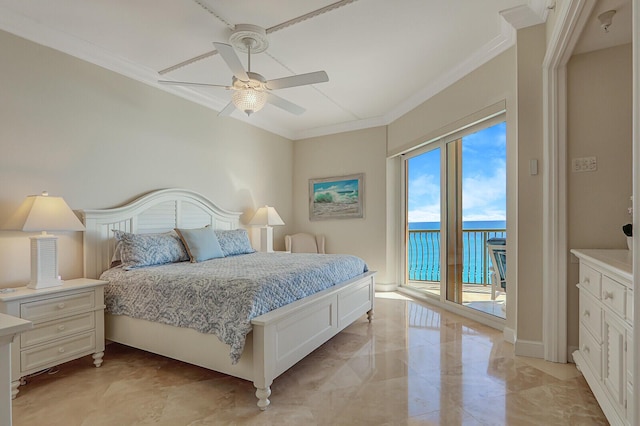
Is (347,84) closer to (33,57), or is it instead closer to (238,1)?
(238,1)

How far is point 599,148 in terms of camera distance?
7.98 feet

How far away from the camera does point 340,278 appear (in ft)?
10.2

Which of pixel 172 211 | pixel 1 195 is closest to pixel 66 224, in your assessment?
pixel 1 195

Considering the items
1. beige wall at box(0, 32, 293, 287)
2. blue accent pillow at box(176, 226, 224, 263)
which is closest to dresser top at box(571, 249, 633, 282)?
blue accent pillow at box(176, 226, 224, 263)

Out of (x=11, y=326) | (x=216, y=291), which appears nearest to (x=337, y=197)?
(x=216, y=291)

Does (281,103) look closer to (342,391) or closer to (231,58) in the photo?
(231,58)

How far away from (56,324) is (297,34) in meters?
2.88

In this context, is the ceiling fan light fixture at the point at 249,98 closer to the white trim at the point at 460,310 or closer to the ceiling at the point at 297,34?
the ceiling at the point at 297,34

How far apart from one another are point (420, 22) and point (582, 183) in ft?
5.76

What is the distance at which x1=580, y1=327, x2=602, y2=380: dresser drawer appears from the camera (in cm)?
187

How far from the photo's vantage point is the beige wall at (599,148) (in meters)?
2.37

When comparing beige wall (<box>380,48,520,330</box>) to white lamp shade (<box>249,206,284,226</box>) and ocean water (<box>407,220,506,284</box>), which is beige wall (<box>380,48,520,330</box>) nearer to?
ocean water (<box>407,220,506,284</box>)

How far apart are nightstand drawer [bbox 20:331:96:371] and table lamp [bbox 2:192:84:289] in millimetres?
424

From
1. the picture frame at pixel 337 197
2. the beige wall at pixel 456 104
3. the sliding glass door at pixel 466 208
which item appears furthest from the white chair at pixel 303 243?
the beige wall at pixel 456 104
